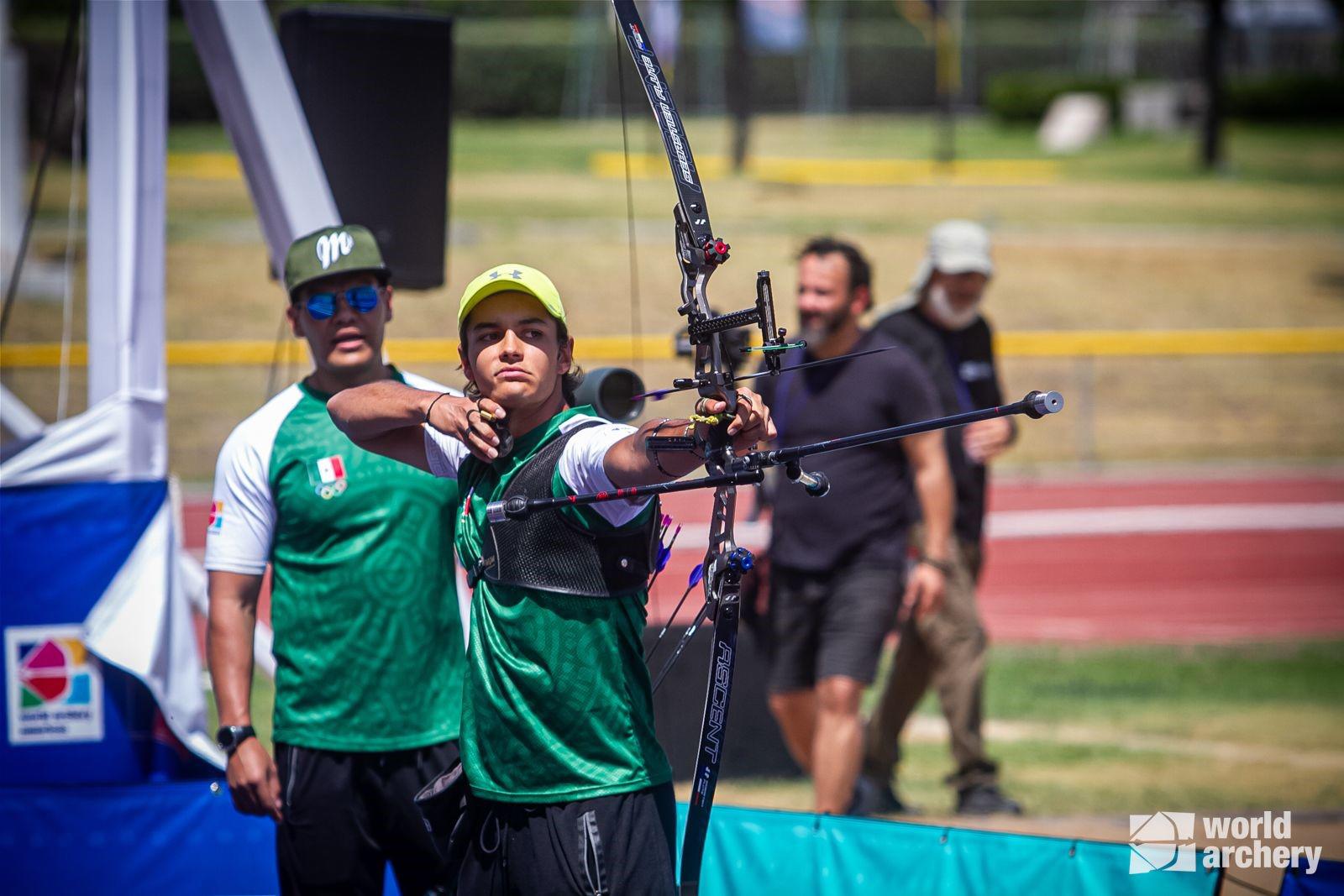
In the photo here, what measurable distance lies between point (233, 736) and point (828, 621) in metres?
2.47

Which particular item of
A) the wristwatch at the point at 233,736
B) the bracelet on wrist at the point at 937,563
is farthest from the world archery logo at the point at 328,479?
the bracelet on wrist at the point at 937,563

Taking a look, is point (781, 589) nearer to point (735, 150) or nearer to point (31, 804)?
point (31, 804)

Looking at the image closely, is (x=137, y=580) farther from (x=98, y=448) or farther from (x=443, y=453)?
(x=443, y=453)

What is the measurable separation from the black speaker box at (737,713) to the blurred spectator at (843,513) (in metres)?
0.25

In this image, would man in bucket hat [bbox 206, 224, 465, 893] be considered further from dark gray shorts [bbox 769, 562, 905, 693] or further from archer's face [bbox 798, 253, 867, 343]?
archer's face [bbox 798, 253, 867, 343]

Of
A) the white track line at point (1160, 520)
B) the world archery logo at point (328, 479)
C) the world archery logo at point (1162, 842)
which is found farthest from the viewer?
the white track line at point (1160, 520)

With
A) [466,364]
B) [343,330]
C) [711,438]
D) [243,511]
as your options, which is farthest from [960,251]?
[711,438]

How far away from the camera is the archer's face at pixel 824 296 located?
5.68m

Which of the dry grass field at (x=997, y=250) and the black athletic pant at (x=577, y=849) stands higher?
the dry grass field at (x=997, y=250)

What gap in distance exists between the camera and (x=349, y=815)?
151 inches

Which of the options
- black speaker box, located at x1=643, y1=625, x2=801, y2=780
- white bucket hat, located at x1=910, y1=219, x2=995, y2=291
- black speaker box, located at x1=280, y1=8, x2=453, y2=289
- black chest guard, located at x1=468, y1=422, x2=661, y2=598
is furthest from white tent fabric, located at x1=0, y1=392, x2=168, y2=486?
white bucket hat, located at x1=910, y1=219, x2=995, y2=291

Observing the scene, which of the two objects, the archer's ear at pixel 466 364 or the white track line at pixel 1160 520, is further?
the white track line at pixel 1160 520

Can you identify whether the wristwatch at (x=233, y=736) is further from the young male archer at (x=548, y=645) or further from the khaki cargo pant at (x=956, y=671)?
the khaki cargo pant at (x=956, y=671)

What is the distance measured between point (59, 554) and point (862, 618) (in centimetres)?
278
